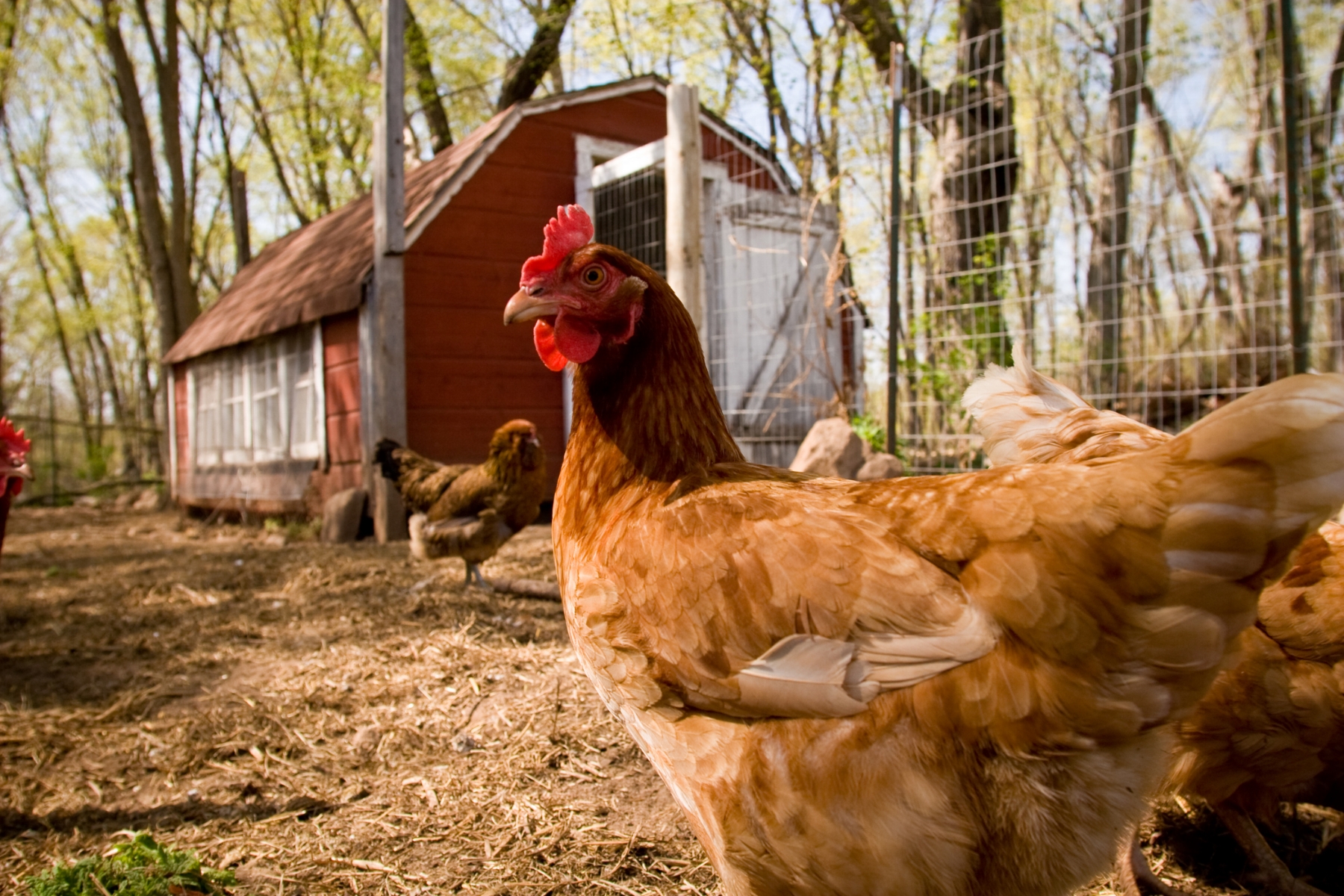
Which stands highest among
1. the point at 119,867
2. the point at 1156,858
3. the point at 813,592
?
the point at 813,592

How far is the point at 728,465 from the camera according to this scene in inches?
76.1

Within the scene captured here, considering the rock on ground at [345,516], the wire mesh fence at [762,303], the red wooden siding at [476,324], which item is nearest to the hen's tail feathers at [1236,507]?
the wire mesh fence at [762,303]

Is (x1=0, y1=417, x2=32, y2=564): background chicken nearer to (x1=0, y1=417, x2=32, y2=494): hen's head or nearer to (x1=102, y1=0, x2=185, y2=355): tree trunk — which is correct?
(x1=0, y1=417, x2=32, y2=494): hen's head

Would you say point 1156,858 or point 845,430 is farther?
point 845,430

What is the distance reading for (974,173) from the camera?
24.1 feet

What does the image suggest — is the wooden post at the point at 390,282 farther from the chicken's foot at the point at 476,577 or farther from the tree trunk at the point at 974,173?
the tree trunk at the point at 974,173

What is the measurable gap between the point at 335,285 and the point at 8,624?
440 centimetres

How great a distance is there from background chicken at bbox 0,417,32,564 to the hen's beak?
2.64 metres

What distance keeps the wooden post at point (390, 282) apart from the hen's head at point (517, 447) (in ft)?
6.89

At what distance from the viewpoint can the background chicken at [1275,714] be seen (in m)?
1.89

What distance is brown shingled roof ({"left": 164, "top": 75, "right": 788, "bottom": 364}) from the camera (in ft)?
27.1

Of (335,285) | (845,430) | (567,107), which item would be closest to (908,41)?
(567,107)

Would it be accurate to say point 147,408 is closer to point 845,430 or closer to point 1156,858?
point 845,430

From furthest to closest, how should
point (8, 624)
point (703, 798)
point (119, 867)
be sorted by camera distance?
point (8, 624) < point (119, 867) < point (703, 798)
